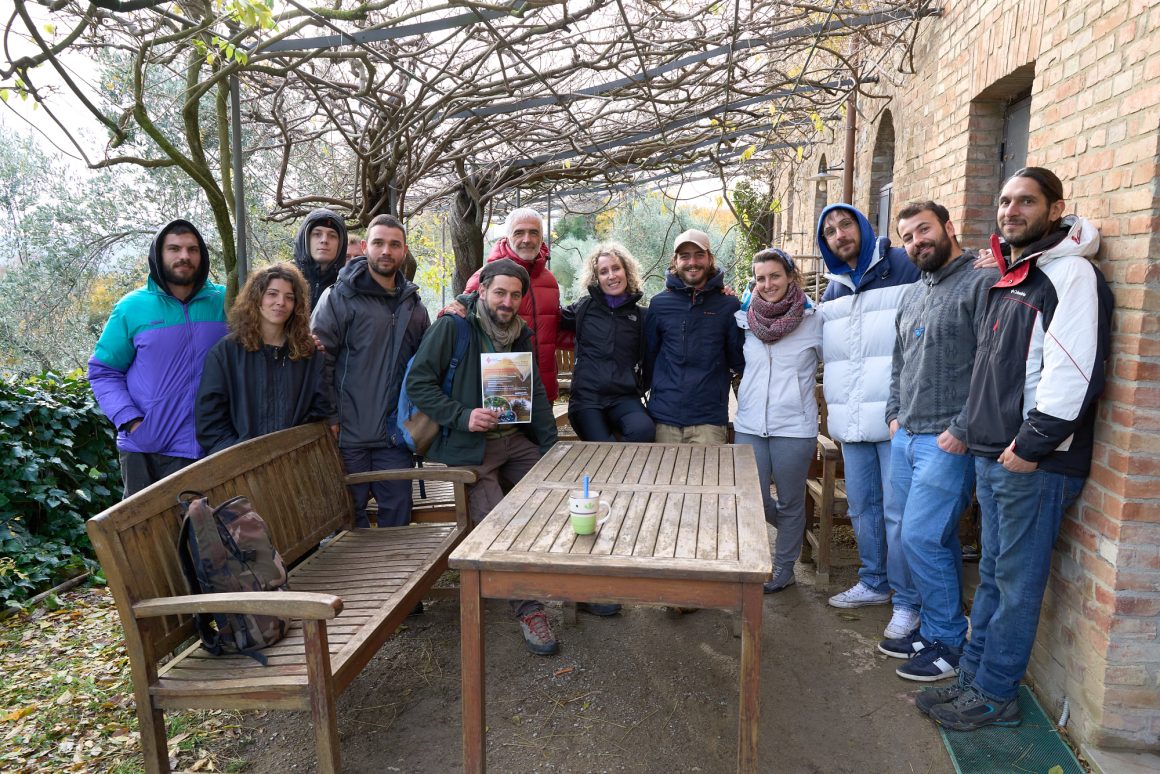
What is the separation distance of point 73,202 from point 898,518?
522 inches

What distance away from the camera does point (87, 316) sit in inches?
490

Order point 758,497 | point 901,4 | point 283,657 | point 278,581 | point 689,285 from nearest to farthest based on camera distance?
1. point 283,657
2. point 278,581
3. point 758,497
4. point 689,285
5. point 901,4

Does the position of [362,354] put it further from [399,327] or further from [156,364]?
[156,364]

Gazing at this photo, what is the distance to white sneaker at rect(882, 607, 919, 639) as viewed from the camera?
3580 millimetres

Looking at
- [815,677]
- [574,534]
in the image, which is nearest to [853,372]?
[815,677]

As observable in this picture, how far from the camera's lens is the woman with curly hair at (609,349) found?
13.5 feet

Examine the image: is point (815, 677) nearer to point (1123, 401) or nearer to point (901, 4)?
point (1123, 401)

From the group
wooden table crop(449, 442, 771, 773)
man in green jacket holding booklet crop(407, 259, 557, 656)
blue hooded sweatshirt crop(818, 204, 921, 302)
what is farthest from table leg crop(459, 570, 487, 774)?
blue hooded sweatshirt crop(818, 204, 921, 302)

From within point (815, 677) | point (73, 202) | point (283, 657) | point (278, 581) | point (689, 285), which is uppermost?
point (73, 202)

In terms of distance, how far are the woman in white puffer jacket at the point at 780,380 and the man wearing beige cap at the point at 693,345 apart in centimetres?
12

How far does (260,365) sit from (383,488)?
3.06 ft

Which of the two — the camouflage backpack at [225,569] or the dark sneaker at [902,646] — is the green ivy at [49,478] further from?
the dark sneaker at [902,646]

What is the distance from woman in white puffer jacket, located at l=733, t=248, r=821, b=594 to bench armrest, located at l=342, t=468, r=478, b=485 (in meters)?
1.54

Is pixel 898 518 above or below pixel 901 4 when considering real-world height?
below
